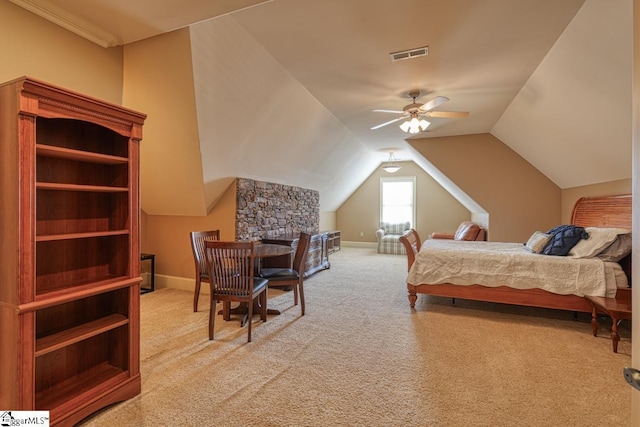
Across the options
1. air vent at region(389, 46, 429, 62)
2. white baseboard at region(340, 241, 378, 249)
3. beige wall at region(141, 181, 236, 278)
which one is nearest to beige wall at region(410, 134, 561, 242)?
air vent at region(389, 46, 429, 62)

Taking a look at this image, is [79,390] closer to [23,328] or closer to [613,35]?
[23,328]

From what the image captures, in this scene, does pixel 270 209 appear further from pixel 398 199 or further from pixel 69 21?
pixel 398 199

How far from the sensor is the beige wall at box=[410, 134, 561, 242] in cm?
552

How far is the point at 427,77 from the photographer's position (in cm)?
348

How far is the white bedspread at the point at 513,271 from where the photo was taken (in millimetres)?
3041

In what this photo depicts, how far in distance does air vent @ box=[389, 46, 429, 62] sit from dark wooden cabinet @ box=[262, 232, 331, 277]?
2.78 m

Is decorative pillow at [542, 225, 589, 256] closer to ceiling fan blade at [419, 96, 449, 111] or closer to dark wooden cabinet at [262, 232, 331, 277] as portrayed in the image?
ceiling fan blade at [419, 96, 449, 111]

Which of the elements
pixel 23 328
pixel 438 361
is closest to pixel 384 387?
pixel 438 361

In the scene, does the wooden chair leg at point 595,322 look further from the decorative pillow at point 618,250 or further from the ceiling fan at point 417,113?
the ceiling fan at point 417,113

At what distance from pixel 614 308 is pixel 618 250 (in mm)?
838

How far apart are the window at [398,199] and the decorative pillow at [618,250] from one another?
5.61 metres

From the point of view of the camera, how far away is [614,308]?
8.53 feet

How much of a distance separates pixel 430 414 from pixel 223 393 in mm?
1356

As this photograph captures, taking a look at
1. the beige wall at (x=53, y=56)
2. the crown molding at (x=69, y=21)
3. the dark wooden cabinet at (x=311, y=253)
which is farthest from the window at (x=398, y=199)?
the crown molding at (x=69, y=21)
